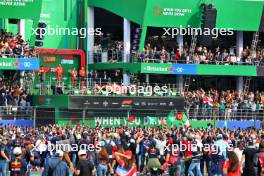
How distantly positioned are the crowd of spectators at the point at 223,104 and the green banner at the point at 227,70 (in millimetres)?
1063

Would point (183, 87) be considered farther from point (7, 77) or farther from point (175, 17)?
point (7, 77)

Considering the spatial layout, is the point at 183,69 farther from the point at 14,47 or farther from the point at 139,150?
the point at 139,150

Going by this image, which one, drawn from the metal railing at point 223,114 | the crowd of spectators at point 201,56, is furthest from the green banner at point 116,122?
the crowd of spectators at point 201,56

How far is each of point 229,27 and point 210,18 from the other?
241 cm

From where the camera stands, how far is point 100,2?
5394 centimetres

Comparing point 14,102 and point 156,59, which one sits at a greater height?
point 156,59

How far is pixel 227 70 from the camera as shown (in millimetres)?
54281

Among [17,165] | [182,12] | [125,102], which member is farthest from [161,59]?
[17,165]

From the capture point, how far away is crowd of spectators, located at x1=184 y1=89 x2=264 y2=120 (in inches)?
1935

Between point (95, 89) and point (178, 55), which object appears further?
point (178, 55)

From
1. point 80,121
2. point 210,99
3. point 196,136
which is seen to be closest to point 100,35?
point 210,99

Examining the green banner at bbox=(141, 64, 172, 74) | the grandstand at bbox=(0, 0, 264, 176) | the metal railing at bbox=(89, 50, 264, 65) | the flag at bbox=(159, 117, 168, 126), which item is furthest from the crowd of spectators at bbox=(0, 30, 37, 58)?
the flag at bbox=(159, 117, 168, 126)

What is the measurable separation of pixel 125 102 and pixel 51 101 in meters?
3.66

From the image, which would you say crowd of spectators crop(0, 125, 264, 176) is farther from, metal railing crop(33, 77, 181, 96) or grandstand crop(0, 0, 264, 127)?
grandstand crop(0, 0, 264, 127)
